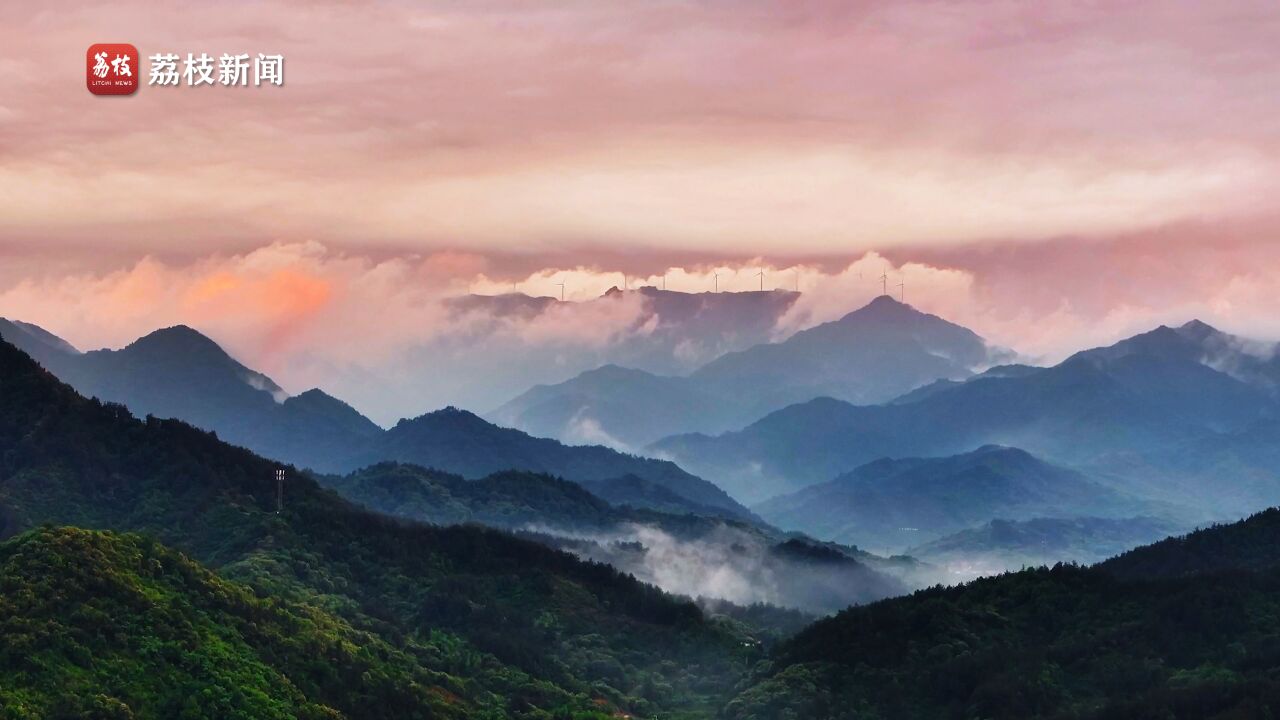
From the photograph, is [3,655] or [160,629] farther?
[160,629]

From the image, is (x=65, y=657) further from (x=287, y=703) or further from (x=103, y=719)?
(x=287, y=703)

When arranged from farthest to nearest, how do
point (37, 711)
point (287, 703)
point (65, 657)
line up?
point (287, 703), point (65, 657), point (37, 711)

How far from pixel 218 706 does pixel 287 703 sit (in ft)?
32.2

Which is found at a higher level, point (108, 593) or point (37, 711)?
point (108, 593)

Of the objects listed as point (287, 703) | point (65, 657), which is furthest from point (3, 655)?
point (287, 703)

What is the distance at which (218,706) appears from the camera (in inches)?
7431

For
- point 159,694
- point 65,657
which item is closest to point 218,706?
point 159,694

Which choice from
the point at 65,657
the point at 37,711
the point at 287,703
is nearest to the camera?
the point at 37,711

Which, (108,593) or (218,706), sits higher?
(108,593)

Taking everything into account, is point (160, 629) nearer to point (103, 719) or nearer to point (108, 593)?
point (108, 593)

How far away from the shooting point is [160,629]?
197 m

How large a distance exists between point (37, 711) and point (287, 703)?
33966 mm

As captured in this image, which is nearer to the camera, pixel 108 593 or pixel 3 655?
pixel 3 655

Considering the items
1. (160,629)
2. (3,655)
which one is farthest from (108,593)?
(3,655)
